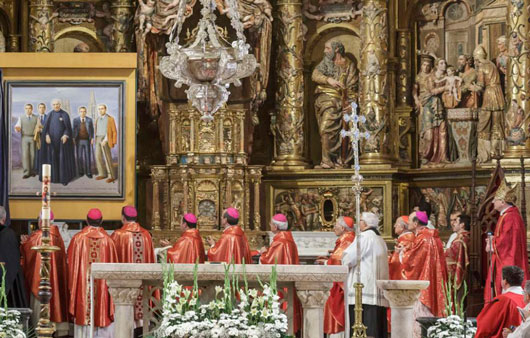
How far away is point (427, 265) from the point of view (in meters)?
15.4

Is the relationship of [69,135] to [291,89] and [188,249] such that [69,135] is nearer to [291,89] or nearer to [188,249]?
[188,249]

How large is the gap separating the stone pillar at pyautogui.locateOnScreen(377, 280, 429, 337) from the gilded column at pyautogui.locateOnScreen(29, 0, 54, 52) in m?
9.11

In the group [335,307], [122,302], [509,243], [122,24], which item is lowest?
[335,307]

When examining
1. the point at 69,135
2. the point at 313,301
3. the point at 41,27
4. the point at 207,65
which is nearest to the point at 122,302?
the point at 313,301

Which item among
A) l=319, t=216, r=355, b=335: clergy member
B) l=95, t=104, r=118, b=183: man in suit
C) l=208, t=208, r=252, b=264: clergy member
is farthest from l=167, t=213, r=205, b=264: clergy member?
l=95, t=104, r=118, b=183: man in suit

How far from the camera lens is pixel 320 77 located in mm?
20016

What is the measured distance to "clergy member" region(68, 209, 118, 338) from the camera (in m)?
15.5

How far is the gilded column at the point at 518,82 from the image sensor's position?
17781mm

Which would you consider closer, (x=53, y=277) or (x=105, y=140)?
(x=53, y=277)

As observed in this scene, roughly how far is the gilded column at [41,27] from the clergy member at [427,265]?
768 centimetres

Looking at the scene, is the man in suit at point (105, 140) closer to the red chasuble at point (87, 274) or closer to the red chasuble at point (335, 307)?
the red chasuble at point (87, 274)

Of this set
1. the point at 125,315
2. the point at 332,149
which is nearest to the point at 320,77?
the point at 332,149

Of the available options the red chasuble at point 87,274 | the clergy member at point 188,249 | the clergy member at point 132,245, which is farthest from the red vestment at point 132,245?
the clergy member at point 188,249

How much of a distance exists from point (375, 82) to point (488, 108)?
1917mm
